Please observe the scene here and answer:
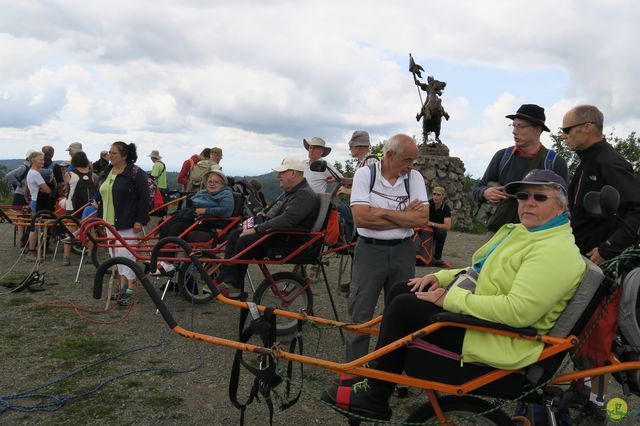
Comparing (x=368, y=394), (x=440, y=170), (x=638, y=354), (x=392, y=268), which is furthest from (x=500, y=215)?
(x=440, y=170)

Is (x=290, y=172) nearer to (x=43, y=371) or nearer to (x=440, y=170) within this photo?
(x=43, y=371)

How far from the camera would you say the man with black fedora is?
3773 millimetres

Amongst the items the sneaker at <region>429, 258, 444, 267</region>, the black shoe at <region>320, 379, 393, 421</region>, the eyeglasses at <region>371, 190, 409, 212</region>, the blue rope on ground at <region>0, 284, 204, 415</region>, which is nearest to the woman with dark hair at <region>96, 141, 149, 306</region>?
the blue rope on ground at <region>0, 284, 204, 415</region>

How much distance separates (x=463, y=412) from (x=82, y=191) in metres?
8.20

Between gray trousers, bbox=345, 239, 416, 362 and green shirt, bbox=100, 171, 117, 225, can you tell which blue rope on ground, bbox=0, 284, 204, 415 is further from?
green shirt, bbox=100, 171, 117, 225

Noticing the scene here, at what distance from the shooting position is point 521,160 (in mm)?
3965

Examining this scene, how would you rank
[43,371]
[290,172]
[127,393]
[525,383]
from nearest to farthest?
[525,383], [127,393], [43,371], [290,172]

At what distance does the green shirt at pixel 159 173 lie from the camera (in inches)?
433

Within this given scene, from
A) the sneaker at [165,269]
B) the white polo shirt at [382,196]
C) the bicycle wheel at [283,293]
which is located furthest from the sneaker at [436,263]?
the white polo shirt at [382,196]

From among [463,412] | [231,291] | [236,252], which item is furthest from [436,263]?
[463,412]

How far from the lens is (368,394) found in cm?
270

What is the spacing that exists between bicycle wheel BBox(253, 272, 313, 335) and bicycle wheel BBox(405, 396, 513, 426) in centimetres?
289

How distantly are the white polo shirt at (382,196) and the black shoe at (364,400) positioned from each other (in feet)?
4.36

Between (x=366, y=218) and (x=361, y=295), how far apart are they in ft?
2.13
